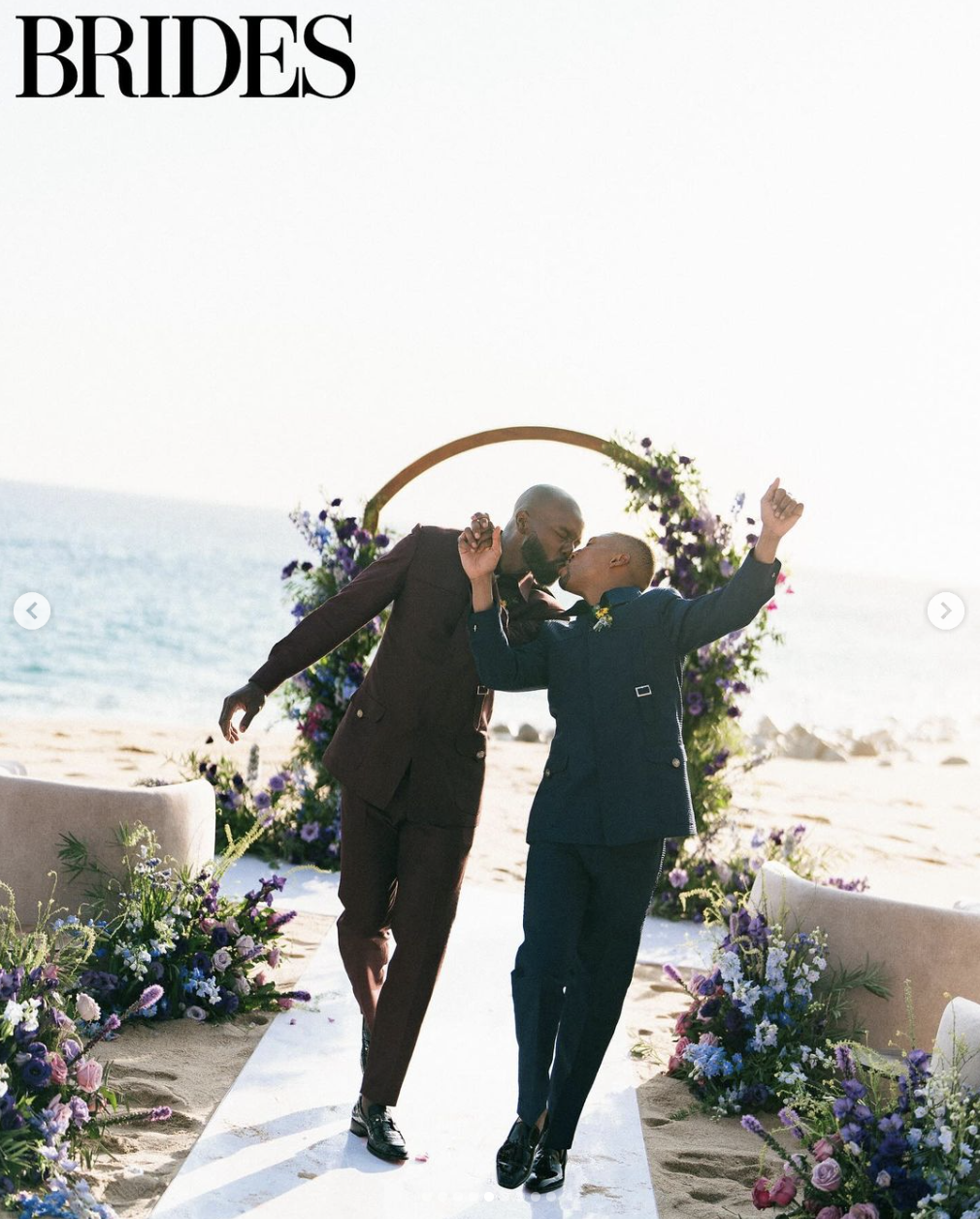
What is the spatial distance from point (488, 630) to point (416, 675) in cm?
37

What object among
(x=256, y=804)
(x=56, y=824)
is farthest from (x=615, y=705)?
(x=256, y=804)

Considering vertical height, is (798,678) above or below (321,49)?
below

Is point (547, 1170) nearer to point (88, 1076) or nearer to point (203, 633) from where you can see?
point (88, 1076)

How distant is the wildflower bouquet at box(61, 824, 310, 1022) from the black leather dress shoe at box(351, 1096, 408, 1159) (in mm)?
1138

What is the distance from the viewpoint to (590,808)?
3711mm

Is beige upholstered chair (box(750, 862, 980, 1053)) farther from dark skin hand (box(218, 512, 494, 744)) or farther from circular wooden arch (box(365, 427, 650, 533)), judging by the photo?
circular wooden arch (box(365, 427, 650, 533))

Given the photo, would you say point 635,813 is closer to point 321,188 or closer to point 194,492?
point 321,188

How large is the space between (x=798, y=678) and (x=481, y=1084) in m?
39.0

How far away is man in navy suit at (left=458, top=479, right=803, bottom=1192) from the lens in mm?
3680

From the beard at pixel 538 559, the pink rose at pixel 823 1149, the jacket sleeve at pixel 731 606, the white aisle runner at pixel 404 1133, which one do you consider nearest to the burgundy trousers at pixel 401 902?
the white aisle runner at pixel 404 1133

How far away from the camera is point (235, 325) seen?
53688 mm

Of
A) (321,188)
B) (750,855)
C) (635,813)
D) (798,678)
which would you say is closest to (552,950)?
(635,813)

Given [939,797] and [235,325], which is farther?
[235,325]

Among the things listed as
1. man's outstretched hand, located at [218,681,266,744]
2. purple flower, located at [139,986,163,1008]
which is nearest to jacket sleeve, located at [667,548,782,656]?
man's outstretched hand, located at [218,681,266,744]
